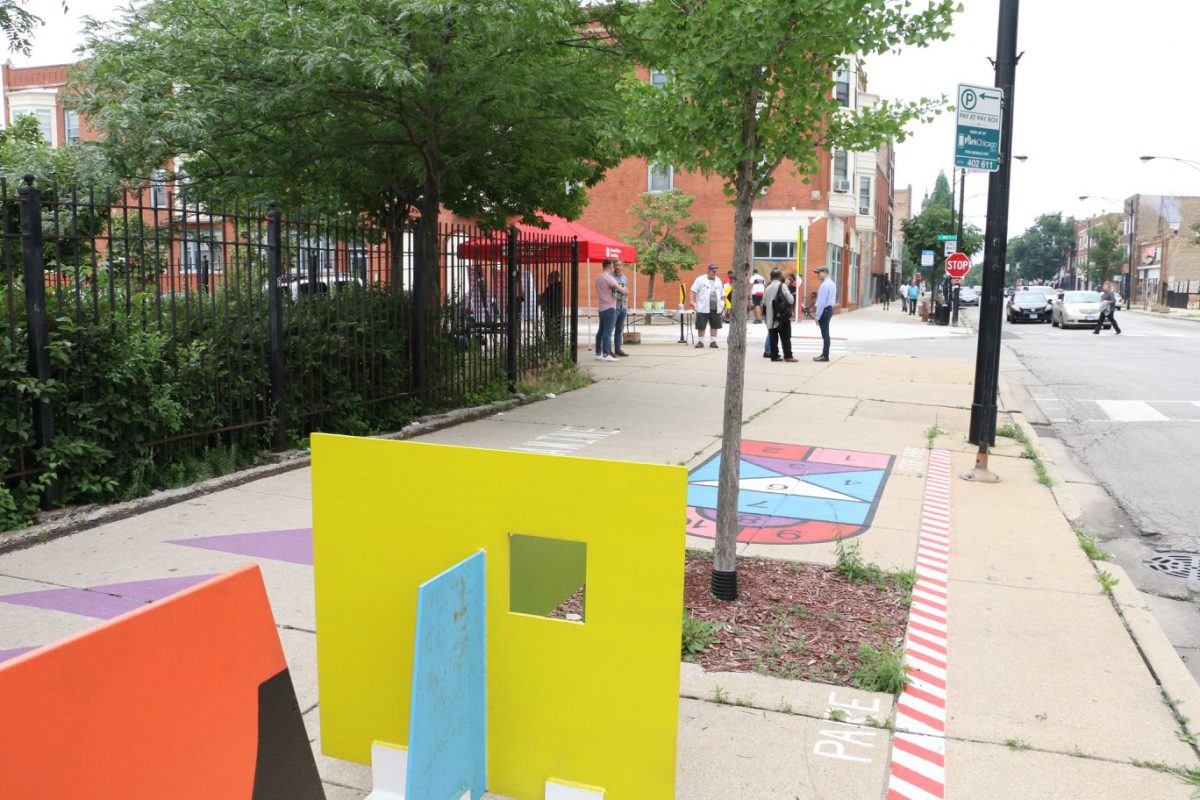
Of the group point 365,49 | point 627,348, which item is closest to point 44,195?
point 365,49

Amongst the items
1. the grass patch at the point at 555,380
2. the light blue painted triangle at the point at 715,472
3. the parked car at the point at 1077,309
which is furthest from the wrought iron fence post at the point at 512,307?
the parked car at the point at 1077,309

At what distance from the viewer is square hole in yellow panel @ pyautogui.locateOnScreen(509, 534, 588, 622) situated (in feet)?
11.5

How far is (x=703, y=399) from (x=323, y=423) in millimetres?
5644

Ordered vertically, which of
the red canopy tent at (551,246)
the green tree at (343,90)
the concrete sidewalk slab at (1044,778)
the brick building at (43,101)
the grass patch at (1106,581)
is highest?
the brick building at (43,101)

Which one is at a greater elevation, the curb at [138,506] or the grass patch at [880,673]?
the curb at [138,506]

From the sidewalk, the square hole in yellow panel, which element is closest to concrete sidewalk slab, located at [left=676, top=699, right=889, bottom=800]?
the sidewalk

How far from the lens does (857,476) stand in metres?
8.45

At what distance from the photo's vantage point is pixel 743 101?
16.0 ft

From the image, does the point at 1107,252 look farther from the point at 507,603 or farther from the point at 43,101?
the point at 507,603

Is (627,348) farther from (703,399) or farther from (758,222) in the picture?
(758,222)

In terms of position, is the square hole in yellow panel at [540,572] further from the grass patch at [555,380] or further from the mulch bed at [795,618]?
the grass patch at [555,380]

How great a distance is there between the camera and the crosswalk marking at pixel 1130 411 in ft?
40.8

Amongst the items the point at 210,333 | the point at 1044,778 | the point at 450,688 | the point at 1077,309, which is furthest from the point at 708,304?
the point at 1077,309

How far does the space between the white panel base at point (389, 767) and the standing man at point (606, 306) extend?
14.3 metres
